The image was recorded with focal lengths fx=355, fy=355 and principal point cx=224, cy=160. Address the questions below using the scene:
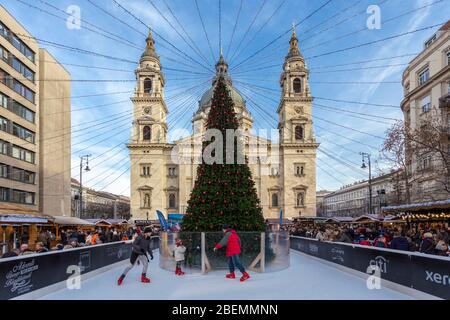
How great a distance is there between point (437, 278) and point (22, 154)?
4574 centimetres

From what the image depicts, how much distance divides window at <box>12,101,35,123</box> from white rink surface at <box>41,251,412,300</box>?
118 feet

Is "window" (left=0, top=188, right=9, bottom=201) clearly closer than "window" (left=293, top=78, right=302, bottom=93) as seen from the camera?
Yes

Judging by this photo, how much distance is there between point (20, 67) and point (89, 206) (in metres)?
78.9

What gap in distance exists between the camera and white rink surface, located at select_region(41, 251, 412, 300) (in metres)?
9.33

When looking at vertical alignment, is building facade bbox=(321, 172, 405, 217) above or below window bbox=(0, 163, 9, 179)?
below

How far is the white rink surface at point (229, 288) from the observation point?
933 cm

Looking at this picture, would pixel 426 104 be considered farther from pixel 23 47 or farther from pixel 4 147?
pixel 23 47

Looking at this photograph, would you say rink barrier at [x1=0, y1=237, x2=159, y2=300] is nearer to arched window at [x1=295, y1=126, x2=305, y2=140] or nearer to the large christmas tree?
the large christmas tree

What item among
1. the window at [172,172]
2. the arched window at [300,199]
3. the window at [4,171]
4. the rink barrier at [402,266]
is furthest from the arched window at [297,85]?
the rink barrier at [402,266]

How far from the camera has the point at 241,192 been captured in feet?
48.0

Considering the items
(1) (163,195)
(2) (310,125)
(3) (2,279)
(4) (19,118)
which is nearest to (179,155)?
(1) (163,195)

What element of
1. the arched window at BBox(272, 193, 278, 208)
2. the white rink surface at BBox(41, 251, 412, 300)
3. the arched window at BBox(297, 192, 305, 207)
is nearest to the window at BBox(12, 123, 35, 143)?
the white rink surface at BBox(41, 251, 412, 300)

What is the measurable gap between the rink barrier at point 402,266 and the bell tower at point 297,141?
163ft

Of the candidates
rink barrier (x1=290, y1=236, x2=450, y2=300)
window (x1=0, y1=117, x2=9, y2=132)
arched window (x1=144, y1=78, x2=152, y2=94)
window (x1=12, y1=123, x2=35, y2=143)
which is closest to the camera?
rink barrier (x1=290, y1=236, x2=450, y2=300)
